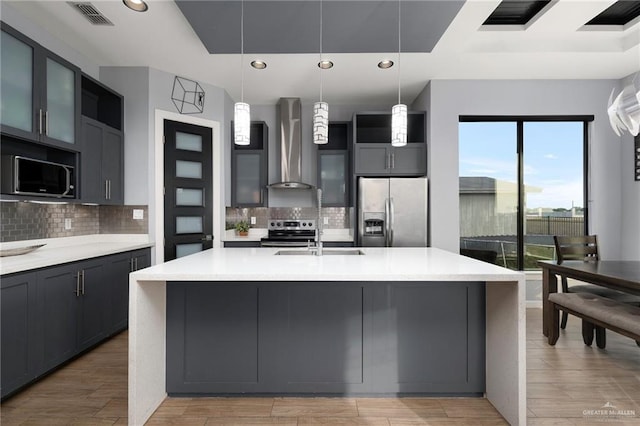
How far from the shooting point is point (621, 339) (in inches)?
127

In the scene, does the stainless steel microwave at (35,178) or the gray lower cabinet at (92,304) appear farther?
the gray lower cabinet at (92,304)

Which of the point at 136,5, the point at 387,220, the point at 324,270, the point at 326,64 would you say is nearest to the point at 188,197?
the point at 136,5

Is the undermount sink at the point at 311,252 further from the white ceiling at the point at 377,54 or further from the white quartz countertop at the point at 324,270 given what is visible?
the white ceiling at the point at 377,54

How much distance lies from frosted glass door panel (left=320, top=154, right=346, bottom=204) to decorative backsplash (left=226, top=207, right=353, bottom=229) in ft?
0.94

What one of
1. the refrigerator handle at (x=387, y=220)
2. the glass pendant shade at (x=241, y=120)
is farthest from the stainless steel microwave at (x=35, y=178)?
the refrigerator handle at (x=387, y=220)

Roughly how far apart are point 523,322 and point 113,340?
11.2ft

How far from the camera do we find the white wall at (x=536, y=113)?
4.14 meters

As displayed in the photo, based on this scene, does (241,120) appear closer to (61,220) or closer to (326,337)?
(326,337)

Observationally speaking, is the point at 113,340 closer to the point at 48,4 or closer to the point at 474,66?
the point at 48,4

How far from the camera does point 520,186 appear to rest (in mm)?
4371

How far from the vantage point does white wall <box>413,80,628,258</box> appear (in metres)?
4.14

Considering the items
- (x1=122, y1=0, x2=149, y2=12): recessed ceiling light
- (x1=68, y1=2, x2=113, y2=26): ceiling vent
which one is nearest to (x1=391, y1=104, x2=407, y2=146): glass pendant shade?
(x1=122, y1=0, x2=149, y2=12): recessed ceiling light

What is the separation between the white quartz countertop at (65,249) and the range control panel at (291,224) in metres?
1.78

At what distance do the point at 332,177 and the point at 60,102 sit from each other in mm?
3100
